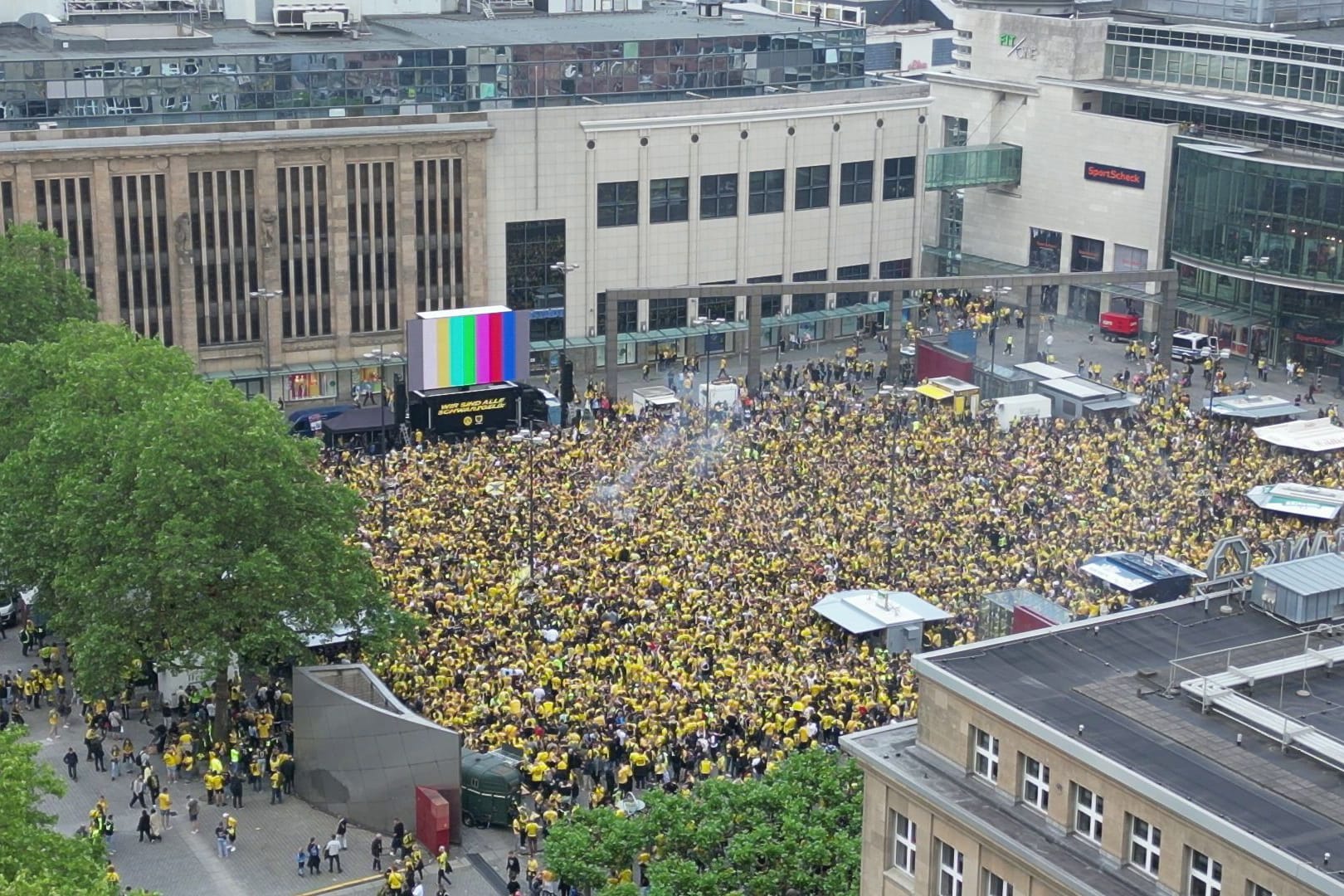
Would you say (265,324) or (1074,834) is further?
(265,324)

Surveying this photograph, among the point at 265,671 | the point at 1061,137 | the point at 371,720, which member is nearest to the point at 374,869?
the point at 371,720

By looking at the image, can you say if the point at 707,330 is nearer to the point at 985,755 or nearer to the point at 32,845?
the point at 32,845

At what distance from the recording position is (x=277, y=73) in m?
102

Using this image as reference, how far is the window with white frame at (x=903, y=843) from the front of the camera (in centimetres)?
4362

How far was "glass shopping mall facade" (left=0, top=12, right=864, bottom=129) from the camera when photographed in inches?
3900

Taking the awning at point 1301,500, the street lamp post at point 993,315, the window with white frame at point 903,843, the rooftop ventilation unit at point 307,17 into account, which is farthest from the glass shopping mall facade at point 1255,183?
the window with white frame at point 903,843

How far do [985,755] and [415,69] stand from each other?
226ft

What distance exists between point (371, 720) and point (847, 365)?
5327cm

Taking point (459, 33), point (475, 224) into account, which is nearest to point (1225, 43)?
point (459, 33)

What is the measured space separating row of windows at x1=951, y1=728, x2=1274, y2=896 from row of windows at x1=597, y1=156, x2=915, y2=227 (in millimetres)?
69661

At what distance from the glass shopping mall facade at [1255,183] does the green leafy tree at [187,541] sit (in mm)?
62631

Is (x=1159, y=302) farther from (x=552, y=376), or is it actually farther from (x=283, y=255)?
(x=283, y=255)

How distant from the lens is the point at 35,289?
88.4 meters

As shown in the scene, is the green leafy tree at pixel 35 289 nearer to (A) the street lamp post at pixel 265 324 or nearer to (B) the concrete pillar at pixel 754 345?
(A) the street lamp post at pixel 265 324
